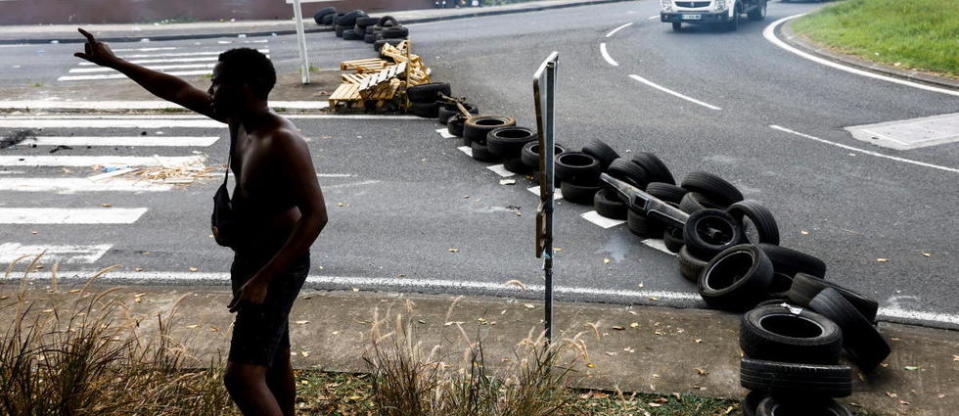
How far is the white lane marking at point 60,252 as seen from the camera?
8023 millimetres

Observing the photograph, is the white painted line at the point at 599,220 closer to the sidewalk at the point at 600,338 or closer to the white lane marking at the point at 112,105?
the sidewalk at the point at 600,338

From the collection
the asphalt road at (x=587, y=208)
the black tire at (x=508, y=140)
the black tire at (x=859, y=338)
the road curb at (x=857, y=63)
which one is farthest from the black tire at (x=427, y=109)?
the road curb at (x=857, y=63)

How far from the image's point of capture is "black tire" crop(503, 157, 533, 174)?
10.3 metres

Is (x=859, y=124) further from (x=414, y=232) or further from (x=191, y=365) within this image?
(x=191, y=365)

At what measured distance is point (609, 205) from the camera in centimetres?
869

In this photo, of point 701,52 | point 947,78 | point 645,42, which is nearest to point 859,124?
point 947,78

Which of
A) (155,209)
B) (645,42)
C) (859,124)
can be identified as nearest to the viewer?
(155,209)

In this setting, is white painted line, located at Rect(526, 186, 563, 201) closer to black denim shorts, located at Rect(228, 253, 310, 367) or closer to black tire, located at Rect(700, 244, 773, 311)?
black tire, located at Rect(700, 244, 773, 311)

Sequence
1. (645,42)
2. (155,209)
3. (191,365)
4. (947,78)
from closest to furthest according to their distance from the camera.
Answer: (191,365)
(155,209)
(947,78)
(645,42)

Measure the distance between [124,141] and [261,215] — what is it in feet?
31.6

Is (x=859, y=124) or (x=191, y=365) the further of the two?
(x=859, y=124)

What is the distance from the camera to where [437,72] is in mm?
17422

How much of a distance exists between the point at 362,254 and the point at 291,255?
4.33 metres

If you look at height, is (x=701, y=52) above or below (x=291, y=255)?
below
